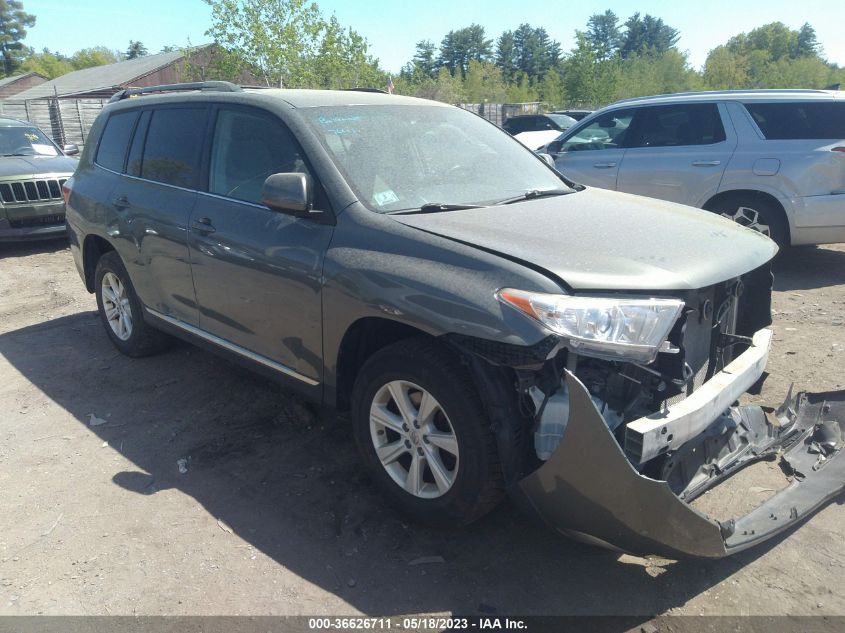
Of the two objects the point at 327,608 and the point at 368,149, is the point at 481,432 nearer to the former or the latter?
the point at 327,608

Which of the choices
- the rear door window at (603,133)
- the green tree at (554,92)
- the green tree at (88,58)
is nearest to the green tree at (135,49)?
the green tree at (88,58)

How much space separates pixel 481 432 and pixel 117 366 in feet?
12.1

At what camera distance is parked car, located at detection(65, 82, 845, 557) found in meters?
2.55

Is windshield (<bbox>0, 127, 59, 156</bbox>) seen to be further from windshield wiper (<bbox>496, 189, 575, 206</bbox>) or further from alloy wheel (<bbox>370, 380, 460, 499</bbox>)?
alloy wheel (<bbox>370, 380, 460, 499</bbox>)

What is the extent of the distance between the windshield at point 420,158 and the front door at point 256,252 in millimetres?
245

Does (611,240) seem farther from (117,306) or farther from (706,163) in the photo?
(706,163)

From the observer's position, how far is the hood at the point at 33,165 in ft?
30.7

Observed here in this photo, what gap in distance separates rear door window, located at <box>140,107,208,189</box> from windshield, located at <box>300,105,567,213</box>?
0.99 meters

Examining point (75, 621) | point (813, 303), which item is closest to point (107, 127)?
point (75, 621)

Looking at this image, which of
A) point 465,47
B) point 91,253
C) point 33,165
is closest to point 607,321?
point 91,253

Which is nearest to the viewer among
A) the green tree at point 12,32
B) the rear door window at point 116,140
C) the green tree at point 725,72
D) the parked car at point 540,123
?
the rear door window at point 116,140

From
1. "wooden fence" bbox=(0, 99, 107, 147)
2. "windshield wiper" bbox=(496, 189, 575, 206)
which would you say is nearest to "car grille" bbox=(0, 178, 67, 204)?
"windshield wiper" bbox=(496, 189, 575, 206)

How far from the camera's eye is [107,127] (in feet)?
17.8

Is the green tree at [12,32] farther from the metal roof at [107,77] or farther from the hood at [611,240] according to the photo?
the hood at [611,240]
